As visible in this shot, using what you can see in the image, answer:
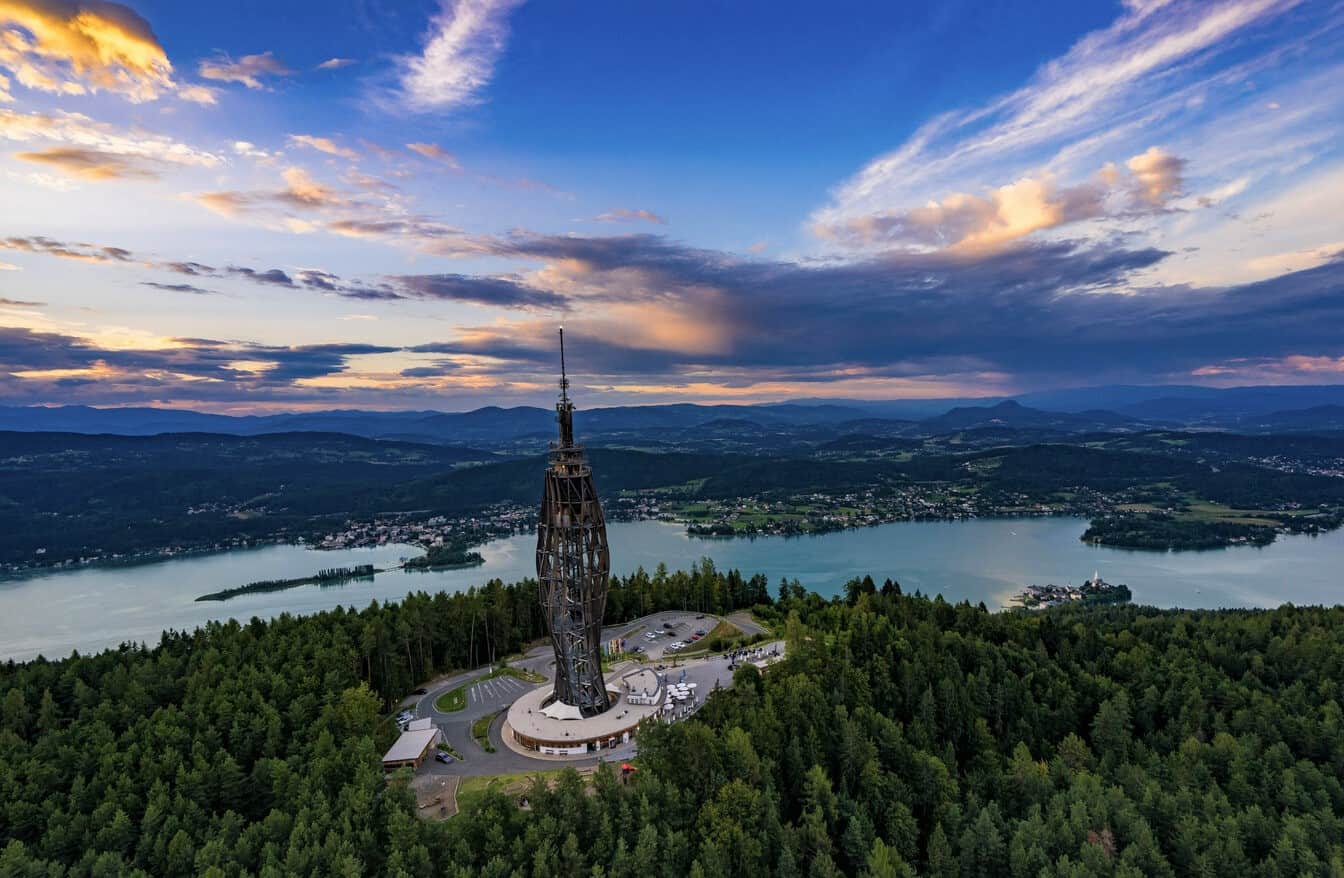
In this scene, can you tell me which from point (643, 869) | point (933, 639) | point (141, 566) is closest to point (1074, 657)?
point (933, 639)

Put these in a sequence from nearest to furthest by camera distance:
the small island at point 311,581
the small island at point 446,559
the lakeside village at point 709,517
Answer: the small island at point 311,581
the small island at point 446,559
the lakeside village at point 709,517

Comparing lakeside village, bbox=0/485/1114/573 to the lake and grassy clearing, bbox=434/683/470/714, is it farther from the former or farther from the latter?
grassy clearing, bbox=434/683/470/714

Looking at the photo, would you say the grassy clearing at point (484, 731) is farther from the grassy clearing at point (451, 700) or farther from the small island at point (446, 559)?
the small island at point (446, 559)

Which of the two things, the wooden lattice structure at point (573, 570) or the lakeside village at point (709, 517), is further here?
the lakeside village at point (709, 517)

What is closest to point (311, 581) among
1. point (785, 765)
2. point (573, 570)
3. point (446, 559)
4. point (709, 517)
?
point (446, 559)

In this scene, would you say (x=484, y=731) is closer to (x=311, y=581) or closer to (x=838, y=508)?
(x=311, y=581)

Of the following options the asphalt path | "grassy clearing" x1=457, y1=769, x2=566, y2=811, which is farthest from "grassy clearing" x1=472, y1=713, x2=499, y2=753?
"grassy clearing" x1=457, y1=769, x2=566, y2=811

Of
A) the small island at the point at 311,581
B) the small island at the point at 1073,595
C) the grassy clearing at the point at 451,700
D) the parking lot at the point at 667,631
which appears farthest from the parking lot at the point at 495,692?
the small island at the point at 311,581
